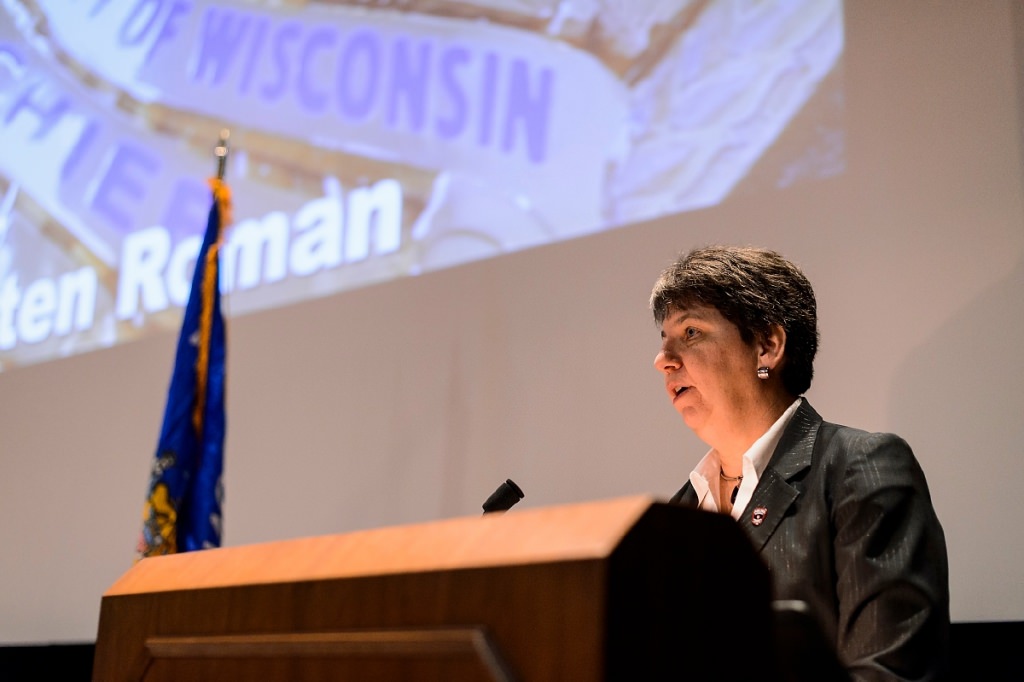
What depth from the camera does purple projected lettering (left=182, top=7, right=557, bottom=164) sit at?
3.41 meters

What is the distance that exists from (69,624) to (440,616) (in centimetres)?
372

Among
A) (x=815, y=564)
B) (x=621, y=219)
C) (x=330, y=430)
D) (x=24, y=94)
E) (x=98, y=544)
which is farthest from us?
(x=24, y=94)

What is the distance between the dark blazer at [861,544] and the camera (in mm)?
1591

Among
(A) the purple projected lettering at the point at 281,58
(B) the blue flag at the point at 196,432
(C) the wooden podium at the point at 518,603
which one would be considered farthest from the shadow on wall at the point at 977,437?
(A) the purple projected lettering at the point at 281,58

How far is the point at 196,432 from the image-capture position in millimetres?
3590

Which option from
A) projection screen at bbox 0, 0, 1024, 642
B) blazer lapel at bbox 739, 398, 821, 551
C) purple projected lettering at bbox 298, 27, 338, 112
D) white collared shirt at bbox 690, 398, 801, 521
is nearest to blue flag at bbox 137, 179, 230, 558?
projection screen at bbox 0, 0, 1024, 642

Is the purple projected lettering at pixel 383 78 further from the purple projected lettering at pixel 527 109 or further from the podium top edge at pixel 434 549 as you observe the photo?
the podium top edge at pixel 434 549

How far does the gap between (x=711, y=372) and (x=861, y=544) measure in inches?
19.8

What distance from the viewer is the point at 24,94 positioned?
4.93 meters

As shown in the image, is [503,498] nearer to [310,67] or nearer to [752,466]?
[752,466]

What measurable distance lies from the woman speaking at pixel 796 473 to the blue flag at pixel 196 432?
6.02 feet

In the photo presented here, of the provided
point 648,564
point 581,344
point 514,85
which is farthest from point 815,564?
point 514,85

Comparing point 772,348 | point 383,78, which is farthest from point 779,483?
point 383,78

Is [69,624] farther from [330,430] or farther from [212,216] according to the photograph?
[212,216]
